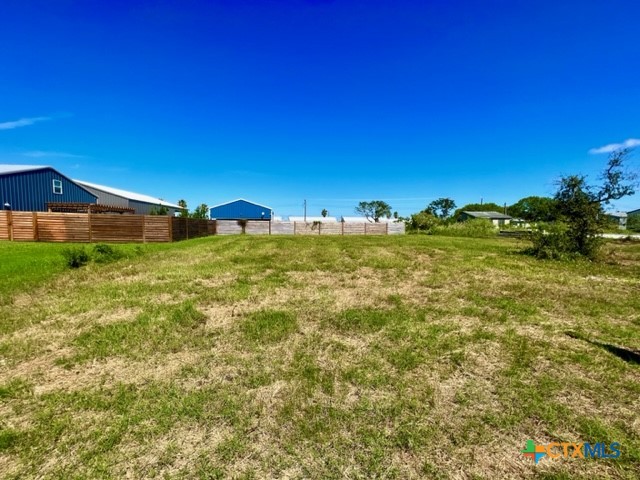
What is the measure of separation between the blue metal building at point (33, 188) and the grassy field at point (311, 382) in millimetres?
18056

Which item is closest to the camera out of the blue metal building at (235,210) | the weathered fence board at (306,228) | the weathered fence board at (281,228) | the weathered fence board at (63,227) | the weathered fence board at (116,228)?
the weathered fence board at (63,227)

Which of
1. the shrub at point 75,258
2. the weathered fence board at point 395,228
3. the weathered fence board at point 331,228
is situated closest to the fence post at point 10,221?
the shrub at point 75,258

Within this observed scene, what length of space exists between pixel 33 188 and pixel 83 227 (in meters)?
8.06

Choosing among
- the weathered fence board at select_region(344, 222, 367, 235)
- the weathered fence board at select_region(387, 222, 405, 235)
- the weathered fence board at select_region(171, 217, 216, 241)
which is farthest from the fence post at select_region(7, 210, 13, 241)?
the weathered fence board at select_region(387, 222, 405, 235)

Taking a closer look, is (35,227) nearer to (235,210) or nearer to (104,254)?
(104,254)

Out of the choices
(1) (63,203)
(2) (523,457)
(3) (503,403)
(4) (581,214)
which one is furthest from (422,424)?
(1) (63,203)

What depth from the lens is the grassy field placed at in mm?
1865

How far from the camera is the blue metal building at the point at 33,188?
17.8m

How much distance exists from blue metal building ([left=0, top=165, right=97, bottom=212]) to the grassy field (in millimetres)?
18056

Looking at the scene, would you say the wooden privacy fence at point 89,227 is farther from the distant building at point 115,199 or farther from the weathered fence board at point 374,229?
the weathered fence board at point 374,229

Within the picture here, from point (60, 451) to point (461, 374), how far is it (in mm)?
3139

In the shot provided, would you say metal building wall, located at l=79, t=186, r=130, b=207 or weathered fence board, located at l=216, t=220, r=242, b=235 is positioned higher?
metal building wall, located at l=79, t=186, r=130, b=207

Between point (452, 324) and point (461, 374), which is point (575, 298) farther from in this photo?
point (461, 374)

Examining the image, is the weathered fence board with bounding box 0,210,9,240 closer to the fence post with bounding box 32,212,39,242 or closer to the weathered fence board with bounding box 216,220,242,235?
the fence post with bounding box 32,212,39,242
